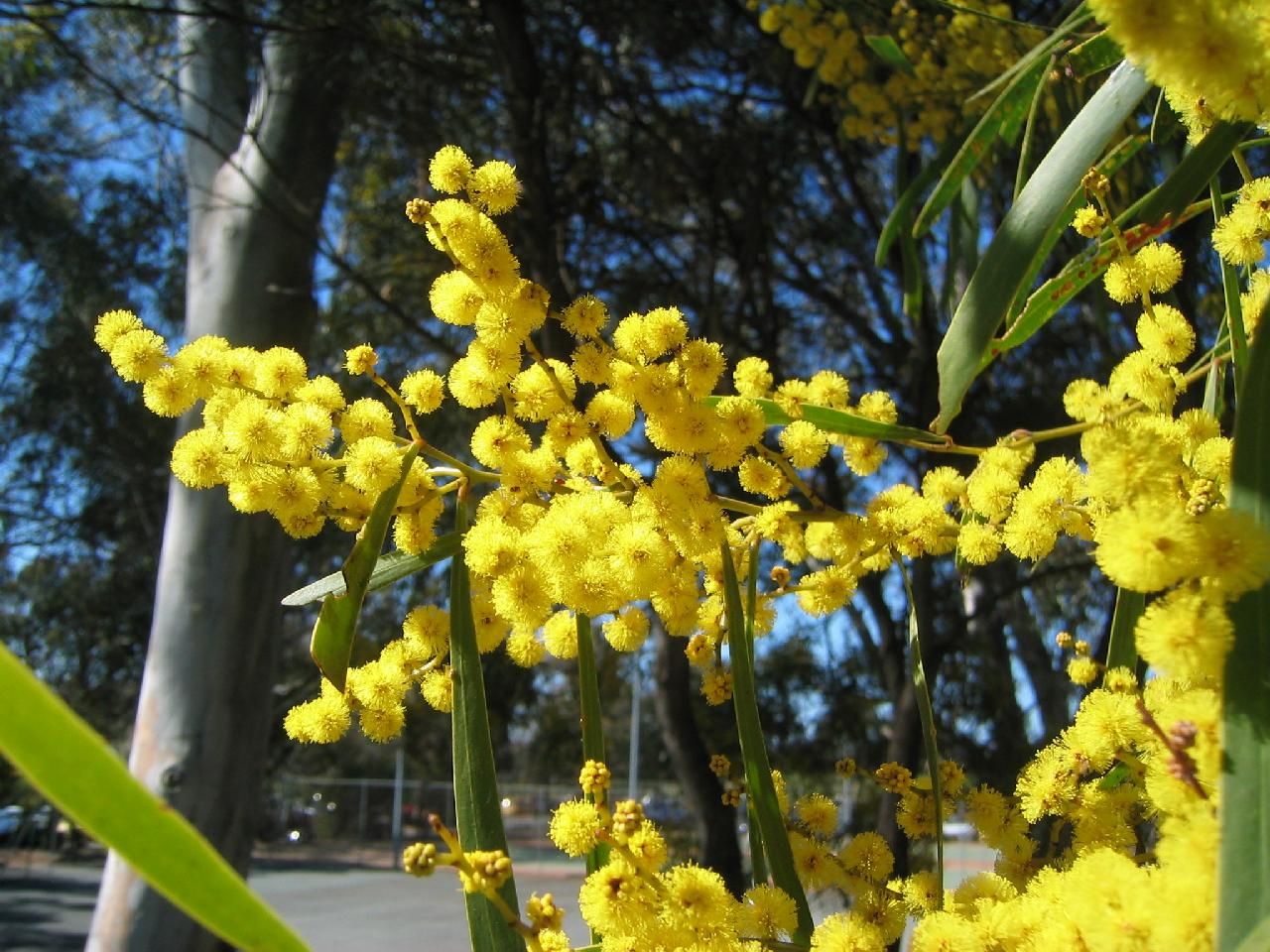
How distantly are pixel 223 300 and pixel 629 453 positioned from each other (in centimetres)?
110

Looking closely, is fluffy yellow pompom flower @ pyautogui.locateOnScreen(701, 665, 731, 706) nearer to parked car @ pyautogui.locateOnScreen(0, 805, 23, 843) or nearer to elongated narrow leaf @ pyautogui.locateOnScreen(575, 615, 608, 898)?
elongated narrow leaf @ pyautogui.locateOnScreen(575, 615, 608, 898)

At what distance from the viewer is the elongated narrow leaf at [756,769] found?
0.72 meters

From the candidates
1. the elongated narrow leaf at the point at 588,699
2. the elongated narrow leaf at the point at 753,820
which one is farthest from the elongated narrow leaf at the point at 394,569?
the elongated narrow leaf at the point at 753,820

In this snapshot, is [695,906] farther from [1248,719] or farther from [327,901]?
[327,901]

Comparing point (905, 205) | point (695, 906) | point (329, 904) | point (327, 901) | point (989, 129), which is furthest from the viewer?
point (327, 901)

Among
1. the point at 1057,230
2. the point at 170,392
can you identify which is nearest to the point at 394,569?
the point at 170,392

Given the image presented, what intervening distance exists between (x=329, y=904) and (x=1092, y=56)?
9.67 metres

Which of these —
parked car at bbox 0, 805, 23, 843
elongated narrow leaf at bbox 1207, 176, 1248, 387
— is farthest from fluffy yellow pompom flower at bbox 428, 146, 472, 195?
parked car at bbox 0, 805, 23, 843

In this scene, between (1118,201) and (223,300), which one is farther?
(223,300)

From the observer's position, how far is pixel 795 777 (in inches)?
217

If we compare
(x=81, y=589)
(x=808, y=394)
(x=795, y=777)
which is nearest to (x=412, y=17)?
(x=808, y=394)

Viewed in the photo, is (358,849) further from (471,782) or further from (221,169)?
(471,782)

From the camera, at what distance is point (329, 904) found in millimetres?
9102

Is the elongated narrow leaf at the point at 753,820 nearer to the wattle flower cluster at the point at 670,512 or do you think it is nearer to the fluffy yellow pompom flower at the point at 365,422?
the wattle flower cluster at the point at 670,512
